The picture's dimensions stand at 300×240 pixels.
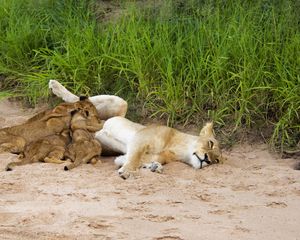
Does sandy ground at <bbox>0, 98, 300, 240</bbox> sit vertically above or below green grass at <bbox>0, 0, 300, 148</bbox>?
below

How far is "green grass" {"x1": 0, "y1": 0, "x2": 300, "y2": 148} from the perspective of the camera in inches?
302

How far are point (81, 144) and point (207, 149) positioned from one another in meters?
1.11

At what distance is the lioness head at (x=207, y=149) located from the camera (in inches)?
272

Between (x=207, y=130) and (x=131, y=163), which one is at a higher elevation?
(x=207, y=130)

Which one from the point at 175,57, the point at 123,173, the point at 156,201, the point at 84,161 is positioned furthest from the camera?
the point at 175,57

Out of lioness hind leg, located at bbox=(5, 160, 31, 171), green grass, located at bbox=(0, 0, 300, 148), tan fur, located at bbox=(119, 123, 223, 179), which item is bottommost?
lioness hind leg, located at bbox=(5, 160, 31, 171)

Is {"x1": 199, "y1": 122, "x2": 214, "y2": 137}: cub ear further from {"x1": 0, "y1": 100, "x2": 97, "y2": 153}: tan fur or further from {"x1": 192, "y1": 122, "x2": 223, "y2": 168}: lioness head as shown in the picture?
{"x1": 0, "y1": 100, "x2": 97, "y2": 153}: tan fur

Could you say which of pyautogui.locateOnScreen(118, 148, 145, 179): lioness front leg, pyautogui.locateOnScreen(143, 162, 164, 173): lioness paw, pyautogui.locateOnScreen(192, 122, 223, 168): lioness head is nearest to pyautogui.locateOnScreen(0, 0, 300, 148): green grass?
pyautogui.locateOnScreen(192, 122, 223, 168): lioness head

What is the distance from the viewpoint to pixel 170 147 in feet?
23.3

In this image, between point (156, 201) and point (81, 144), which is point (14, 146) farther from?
point (156, 201)

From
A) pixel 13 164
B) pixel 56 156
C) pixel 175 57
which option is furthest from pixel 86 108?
pixel 175 57

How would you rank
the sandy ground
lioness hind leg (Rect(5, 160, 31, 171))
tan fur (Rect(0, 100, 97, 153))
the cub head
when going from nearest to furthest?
the sandy ground < lioness hind leg (Rect(5, 160, 31, 171)) < tan fur (Rect(0, 100, 97, 153)) < the cub head

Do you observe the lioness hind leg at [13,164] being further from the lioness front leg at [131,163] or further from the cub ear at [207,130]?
the cub ear at [207,130]

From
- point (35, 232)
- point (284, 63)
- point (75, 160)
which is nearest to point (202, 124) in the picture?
point (284, 63)
